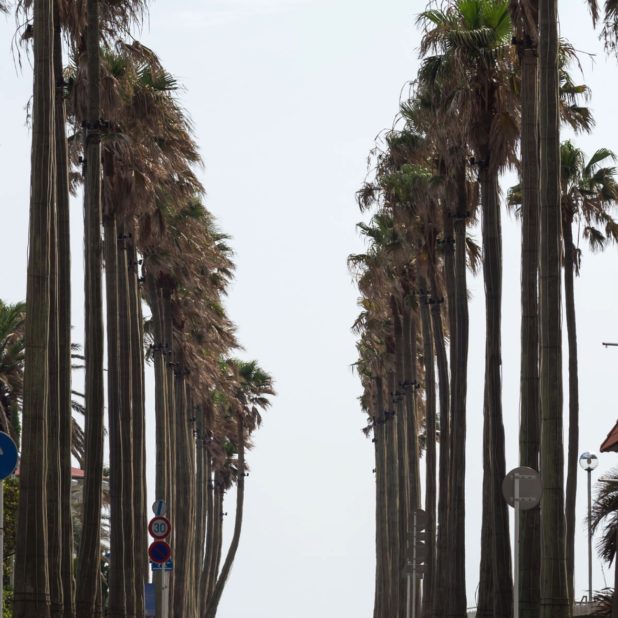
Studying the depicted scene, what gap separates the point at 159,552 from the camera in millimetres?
28828

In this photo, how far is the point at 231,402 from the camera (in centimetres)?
8900

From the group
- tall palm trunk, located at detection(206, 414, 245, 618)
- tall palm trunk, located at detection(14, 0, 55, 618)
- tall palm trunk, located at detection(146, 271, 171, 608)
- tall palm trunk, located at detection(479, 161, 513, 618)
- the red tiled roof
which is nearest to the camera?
tall palm trunk, located at detection(14, 0, 55, 618)

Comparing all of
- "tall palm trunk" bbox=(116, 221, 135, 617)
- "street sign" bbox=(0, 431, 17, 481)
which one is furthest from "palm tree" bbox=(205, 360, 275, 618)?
"street sign" bbox=(0, 431, 17, 481)

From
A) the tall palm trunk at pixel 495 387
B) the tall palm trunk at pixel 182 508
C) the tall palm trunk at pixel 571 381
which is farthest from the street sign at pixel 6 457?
the tall palm trunk at pixel 182 508

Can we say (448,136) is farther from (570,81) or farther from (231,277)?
(231,277)

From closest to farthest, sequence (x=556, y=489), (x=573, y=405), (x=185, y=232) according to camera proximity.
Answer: (x=556, y=489) < (x=573, y=405) < (x=185, y=232)

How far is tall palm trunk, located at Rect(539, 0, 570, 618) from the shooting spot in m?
23.7

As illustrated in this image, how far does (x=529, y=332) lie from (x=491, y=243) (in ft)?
29.5

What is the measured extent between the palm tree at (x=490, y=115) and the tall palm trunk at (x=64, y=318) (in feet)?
27.7

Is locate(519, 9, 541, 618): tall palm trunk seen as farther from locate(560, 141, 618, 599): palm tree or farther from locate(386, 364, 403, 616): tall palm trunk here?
locate(386, 364, 403, 616): tall palm trunk

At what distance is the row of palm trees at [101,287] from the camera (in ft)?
74.3

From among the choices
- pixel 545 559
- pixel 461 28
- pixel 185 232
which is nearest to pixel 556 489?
pixel 545 559

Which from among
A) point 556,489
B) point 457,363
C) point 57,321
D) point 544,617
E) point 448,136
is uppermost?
point 448,136

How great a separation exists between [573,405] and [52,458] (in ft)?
68.3
